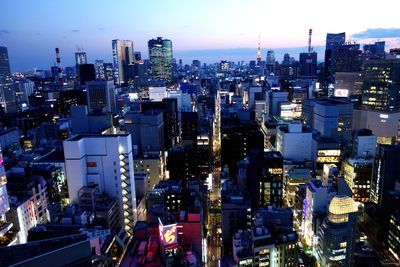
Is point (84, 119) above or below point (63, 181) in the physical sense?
above

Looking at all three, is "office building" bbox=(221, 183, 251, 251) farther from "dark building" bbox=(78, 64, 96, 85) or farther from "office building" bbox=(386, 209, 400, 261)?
"dark building" bbox=(78, 64, 96, 85)

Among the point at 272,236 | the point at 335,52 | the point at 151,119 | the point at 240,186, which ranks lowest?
the point at 240,186

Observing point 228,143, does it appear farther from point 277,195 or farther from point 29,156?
point 29,156

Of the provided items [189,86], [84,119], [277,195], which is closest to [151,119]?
[84,119]

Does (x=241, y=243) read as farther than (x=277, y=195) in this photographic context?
No

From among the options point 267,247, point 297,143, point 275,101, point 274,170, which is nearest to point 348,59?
point 275,101

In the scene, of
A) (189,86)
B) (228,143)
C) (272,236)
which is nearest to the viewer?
(272,236)

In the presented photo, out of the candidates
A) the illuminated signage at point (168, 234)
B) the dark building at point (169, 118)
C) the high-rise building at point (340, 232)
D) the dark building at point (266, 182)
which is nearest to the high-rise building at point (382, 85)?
the dark building at point (169, 118)

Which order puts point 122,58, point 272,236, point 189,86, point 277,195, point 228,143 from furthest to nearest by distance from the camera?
point 122,58
point 189,86
point 228,143
point 277,195
point 272,236
